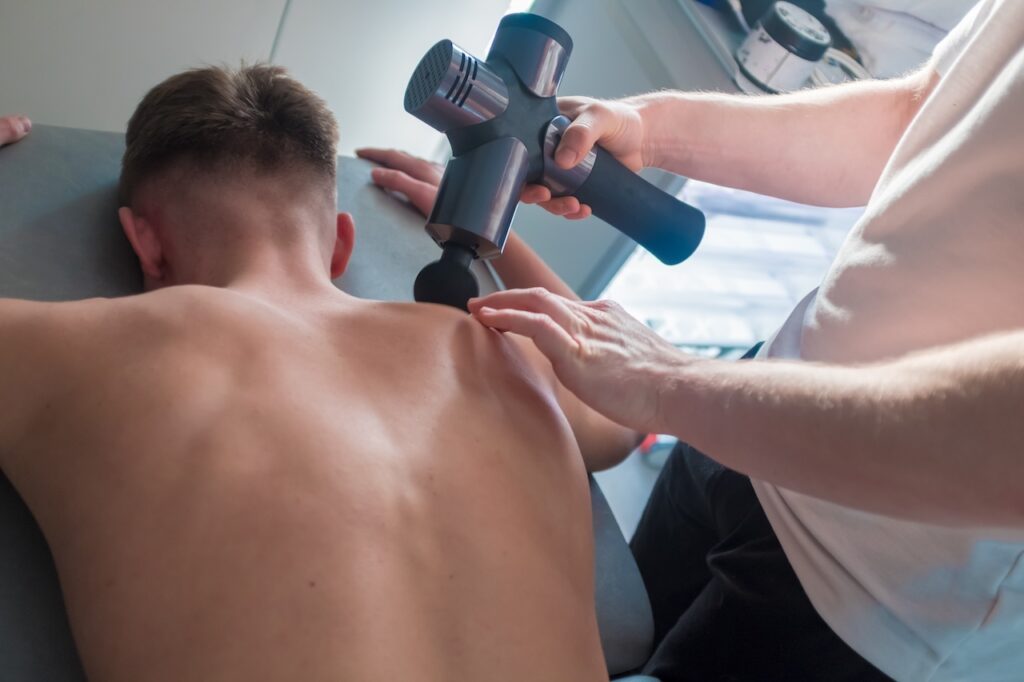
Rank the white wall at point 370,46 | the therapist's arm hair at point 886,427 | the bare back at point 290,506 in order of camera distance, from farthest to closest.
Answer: the white wall at point 370,46 → the bare back at point 290,506 → the therapist's arm hair at point 886,427

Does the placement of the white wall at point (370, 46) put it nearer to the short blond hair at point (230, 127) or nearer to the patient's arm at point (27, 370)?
the short blond hair at point (230, 127)

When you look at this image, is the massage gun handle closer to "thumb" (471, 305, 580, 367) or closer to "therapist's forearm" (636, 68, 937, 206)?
"therapist's forearm" (636, 68, 937, 206)

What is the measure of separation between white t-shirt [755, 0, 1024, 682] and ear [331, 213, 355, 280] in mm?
703

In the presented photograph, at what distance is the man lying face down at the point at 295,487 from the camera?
668 millimetres

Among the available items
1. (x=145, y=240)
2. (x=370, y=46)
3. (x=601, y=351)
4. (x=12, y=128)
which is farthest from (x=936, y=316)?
(x=370, y=46)

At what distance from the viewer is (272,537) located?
2.24 ft

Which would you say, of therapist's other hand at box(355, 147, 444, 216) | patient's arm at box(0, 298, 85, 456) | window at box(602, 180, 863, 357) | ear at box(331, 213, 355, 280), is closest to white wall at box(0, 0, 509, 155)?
therapist's other hand at box(355, 147, 444, 216)

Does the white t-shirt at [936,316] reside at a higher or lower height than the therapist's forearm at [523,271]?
higher

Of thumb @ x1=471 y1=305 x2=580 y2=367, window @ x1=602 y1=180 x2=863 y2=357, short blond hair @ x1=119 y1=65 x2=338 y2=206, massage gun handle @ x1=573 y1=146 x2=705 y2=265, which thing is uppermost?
massage gun handle @ x1=573 y1=146 x2=705 y2=265

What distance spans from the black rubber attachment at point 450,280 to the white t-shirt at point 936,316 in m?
0.42

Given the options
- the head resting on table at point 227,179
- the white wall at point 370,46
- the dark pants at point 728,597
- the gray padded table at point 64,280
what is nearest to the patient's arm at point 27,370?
the gray padded table at point 64,280

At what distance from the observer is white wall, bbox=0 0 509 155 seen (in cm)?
154

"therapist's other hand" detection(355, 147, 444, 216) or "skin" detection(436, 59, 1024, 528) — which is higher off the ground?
"skin" detection(436, 59, 1024, 528)

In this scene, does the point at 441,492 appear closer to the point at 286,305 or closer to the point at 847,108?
the point at 286,305
